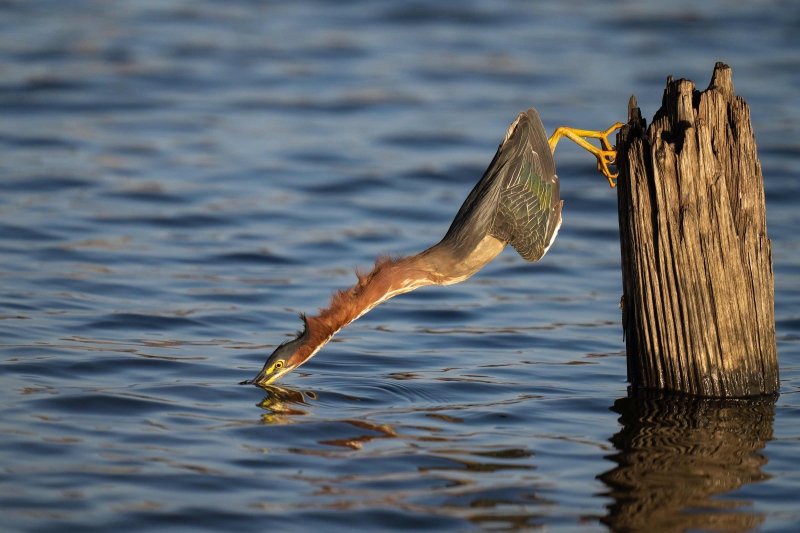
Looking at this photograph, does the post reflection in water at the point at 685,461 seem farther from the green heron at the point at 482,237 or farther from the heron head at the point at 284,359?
the heron head at the point at 284,359

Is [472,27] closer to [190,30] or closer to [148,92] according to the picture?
[190,30]

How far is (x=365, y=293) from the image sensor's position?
26.9 ft

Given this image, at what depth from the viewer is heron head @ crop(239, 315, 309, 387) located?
826cm

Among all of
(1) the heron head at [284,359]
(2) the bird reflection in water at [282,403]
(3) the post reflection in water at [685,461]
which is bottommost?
(3) the post reflection in water at [685,461]

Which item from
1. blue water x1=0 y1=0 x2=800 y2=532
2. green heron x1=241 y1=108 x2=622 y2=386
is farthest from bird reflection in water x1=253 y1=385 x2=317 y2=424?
green heron x1=241 y1=108 x2=622 y2=386

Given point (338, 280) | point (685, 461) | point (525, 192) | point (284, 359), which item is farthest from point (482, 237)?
point (338, 280)

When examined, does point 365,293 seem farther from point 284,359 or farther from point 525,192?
point 525,192

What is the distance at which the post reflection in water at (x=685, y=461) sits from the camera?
6.47m

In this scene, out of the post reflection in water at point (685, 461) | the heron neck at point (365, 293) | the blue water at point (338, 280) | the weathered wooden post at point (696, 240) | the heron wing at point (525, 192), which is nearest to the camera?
the post reflection in water at point (685, 461)

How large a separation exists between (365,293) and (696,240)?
261 centimetres

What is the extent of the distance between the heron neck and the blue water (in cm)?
67

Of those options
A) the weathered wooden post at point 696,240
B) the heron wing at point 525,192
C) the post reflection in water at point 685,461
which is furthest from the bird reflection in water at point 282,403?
the weathered wooden post at point 696,240

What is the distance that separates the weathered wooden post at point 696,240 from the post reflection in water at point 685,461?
0.77 feet

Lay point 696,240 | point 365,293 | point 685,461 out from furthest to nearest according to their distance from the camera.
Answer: point 365,293
point 696,240
point 685,461
